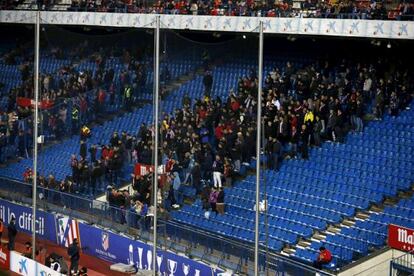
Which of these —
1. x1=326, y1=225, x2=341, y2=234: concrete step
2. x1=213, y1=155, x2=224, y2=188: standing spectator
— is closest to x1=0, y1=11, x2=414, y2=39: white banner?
x1=213, y1=155, x2=224, y2=188: standing spectator

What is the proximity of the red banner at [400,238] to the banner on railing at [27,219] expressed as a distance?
7921mm

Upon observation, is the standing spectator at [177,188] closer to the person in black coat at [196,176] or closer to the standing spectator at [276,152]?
the person in black coat at [196,176]

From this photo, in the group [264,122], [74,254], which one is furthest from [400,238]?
[74,254]

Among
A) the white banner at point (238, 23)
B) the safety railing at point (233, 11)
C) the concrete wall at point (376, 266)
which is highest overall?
the safety railing at point (233, 11)

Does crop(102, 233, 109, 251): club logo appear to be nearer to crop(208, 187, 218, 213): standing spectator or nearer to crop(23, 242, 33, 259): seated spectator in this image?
crop(23, 242, 33, 259): seated spectator

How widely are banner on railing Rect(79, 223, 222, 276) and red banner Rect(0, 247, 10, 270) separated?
1742 mm

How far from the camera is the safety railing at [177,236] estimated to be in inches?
626

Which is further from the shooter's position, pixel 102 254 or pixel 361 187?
pixel 102 254

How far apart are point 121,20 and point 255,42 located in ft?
23.5

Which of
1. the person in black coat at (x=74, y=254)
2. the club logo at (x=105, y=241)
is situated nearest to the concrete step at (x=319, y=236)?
the club logo at (x=105, y=241)

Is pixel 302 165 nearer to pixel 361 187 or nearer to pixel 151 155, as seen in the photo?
pixel 361 187

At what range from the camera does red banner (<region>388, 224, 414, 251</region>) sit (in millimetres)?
16000

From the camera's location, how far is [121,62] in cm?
1905

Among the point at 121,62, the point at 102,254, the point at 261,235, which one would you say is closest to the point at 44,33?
the point at 121,62
